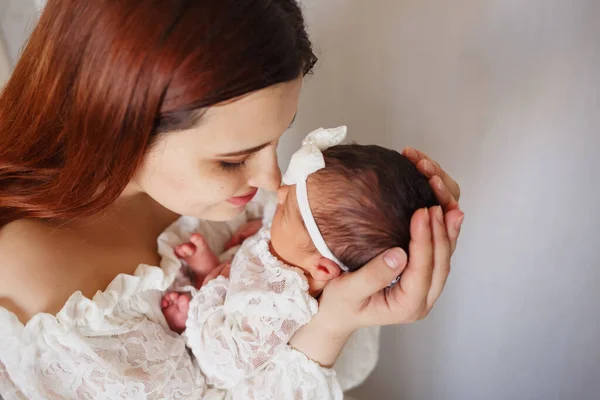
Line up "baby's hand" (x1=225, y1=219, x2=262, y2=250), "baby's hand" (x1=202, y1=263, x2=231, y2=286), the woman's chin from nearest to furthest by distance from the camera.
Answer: the woman's chin < "baby's hand" (x1=202, y1=263, x2=231, y2=286) < "baby's hand" (x1=225, y1=219, x2=262, y2=250)

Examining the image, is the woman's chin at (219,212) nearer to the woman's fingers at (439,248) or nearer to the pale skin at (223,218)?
the pale skin at (223,218)

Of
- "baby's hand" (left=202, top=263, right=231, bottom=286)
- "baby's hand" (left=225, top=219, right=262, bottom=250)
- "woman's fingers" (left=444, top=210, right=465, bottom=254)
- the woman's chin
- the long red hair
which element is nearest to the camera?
the long red hair

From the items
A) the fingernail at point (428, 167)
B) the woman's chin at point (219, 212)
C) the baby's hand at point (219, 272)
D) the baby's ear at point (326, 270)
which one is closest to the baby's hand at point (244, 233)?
the baby's hand at point (219, 272)

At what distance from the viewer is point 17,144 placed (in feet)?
2.75

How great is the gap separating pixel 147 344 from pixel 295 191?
378 mm

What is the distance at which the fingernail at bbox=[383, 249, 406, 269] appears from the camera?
77 cm

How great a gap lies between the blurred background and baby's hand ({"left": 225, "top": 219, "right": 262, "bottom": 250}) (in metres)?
0.23

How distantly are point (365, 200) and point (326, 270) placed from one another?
0.15m

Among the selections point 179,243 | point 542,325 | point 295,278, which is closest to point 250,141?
point 295,278

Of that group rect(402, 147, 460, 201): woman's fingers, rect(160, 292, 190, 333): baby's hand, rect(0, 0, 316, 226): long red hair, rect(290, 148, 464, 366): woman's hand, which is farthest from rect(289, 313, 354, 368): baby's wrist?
rect(0, 0, 316, 226): long red hair

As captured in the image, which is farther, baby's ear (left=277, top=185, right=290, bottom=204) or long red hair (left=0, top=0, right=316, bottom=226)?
baby's ear (left=277, top=185, right=290, bottom=204)

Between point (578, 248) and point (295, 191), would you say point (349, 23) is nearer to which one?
point (295, 191)

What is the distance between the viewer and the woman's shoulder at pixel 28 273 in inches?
30.6

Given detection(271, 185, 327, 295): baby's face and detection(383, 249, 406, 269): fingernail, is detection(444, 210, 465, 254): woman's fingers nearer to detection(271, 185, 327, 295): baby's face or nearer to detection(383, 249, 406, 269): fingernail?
detection(383, 249, 406, 269): fingernail
